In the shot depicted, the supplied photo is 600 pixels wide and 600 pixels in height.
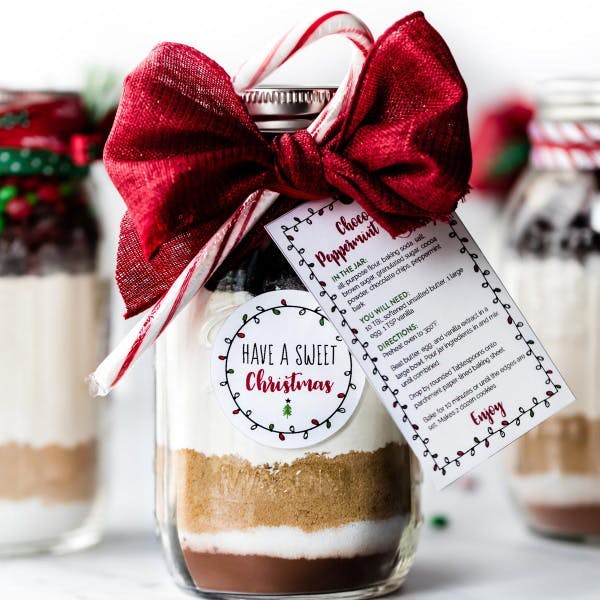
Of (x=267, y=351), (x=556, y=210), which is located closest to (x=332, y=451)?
(x=267, y=351)

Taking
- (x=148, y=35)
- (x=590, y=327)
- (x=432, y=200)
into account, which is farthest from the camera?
(x=148, y=35)

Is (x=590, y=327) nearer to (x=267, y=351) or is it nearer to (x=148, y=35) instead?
(x=267, y=351)

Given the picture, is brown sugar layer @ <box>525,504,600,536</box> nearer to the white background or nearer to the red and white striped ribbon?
the red and white striped ribbon

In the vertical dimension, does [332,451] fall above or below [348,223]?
below

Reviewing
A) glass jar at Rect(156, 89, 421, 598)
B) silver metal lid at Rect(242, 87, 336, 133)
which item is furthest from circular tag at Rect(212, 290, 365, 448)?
silver metal lid at Rect(242, 87, 336, 133)

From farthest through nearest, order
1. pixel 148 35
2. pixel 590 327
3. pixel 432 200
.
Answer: pixel 148 35 < pixel 590 327 < pixel 432 200

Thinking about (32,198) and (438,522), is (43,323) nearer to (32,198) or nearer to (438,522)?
(32,198)

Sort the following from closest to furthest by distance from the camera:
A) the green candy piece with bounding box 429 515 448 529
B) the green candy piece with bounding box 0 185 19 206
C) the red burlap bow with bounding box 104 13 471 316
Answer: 1. the red burlap bow with bounding box 104 13 471 316
2. the green candy piece with bounding box 0 185 19 206
3. the green candy piece with bounding box 429 515 448 529
